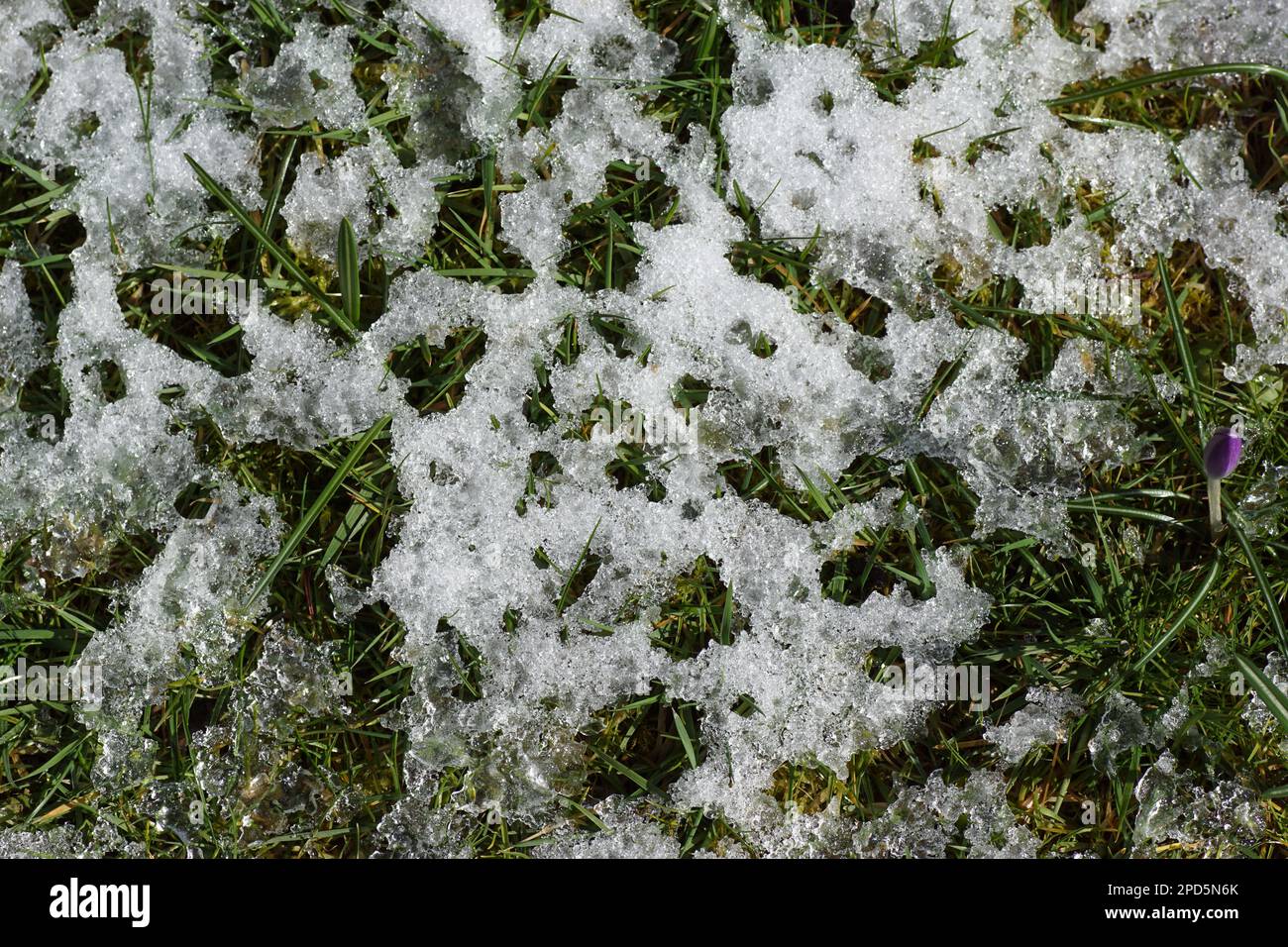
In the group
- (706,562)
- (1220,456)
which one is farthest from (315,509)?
(1220,456)

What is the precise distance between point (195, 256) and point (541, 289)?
84cm

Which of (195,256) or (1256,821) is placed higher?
(195,256)

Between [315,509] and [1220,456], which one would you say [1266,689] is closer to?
[1220,456]

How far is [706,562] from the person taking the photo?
2.27 metres

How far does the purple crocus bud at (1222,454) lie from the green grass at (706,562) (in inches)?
8.0

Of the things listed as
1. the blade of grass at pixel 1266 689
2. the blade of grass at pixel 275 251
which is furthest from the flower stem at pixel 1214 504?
the blade of grass at pixel 275 251

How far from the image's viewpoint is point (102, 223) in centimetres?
233

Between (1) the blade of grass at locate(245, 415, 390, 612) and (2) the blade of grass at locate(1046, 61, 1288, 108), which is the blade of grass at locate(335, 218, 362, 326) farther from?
(2) the blade of grass at locate(1046, 61, 1288, 108)

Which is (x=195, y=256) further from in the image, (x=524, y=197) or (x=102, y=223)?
(x=524, y=197)

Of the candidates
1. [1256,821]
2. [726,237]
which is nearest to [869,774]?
[1256,821]

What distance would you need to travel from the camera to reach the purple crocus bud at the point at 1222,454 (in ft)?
6.51

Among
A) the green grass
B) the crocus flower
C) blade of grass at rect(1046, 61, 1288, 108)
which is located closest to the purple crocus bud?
the crocus flower

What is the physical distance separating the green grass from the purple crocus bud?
0.67 feet
